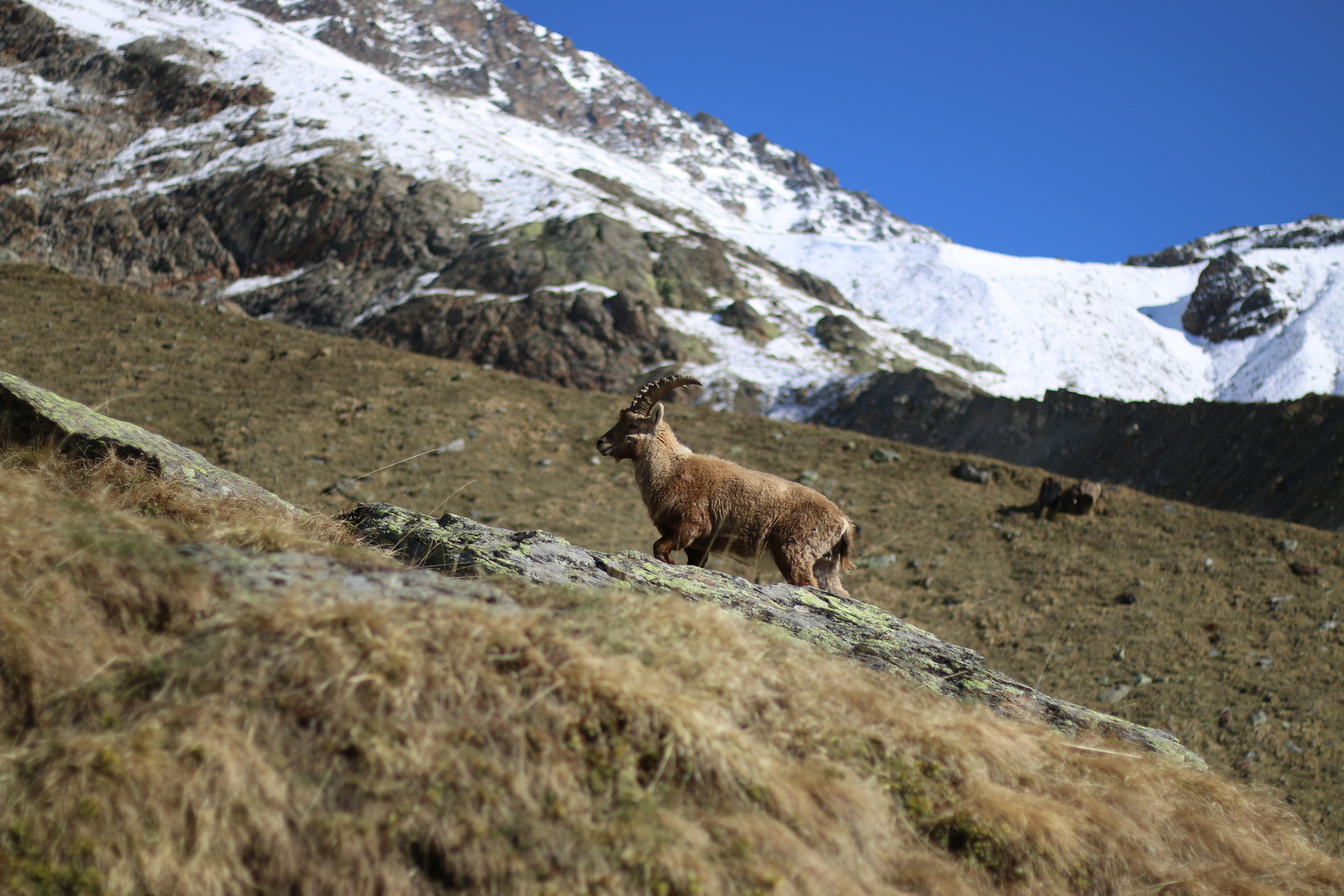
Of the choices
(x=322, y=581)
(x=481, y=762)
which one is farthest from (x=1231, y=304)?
(x=481, y=762)

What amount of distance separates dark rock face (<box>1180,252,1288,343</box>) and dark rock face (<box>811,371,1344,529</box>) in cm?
5707

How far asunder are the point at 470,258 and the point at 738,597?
66.3 metres

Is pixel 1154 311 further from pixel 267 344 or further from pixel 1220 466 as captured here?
pixel 267 344

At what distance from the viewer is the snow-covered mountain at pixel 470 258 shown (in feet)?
211

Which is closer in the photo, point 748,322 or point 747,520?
point 747,520

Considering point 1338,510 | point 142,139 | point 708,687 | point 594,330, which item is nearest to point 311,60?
point 142,139

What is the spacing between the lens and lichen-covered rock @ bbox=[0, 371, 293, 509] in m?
6.63

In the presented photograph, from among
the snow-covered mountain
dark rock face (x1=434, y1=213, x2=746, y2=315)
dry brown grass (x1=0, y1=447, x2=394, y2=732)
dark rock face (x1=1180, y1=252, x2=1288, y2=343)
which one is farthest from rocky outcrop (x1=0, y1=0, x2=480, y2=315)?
dark rock face (x1=1180, y1=252, x2=1288, y2=343)

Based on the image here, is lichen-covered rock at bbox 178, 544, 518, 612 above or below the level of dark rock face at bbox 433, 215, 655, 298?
below

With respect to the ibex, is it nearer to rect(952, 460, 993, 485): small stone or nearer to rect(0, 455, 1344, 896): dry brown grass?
rect(0, 455, 1344, 896): dry brown grass

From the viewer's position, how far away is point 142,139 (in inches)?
3206

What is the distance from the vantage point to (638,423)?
10.5 metres

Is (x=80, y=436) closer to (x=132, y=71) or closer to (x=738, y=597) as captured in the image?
(x=738, y=597)

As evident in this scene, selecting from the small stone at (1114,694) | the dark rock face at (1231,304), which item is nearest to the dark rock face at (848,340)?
the dark rock face at (1231,304)
